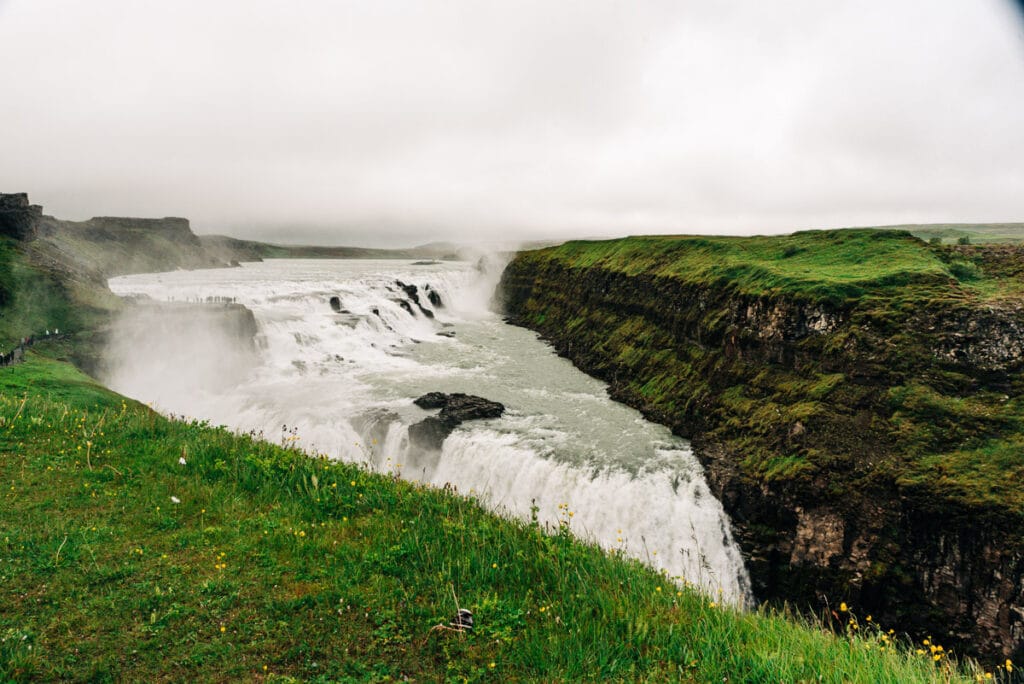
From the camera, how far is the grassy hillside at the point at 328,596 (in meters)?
4.89

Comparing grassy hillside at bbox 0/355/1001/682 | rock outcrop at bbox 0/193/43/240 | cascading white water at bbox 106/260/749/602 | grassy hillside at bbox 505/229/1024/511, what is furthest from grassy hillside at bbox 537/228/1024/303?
rock outcrop at bbox 0/193/43/240

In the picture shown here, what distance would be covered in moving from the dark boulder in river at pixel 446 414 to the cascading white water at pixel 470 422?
49 centimetres

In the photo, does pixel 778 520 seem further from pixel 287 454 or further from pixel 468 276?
pixel 468 276

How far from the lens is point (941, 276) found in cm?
2058

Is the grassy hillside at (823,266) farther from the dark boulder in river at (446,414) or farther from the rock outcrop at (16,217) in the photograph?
the rock outcrop at (16,217)

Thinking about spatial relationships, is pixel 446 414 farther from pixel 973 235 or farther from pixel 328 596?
pixel 973 235

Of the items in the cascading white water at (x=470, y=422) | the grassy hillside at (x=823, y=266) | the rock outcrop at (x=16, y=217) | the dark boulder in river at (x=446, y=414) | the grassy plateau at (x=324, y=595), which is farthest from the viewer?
the rock outcrop at (x=16, y=217)

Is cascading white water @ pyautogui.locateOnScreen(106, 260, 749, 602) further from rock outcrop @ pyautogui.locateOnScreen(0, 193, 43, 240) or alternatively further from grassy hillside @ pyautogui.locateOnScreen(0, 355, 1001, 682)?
rock outcrop @ pyautogui.locateOnScreen(0, 193, 43, 240)

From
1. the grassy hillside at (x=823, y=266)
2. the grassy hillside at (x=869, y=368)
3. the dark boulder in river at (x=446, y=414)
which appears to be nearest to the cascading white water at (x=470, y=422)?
the dark boulder in river at (x=446, y=414)

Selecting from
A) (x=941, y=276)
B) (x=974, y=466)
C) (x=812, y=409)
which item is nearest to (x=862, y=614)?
(x=974, y=466)

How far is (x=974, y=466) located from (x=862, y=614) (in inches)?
211

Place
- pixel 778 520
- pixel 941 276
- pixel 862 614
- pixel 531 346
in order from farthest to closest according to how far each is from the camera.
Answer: pixel 531 346
pixel 941 276
pixel 778 520
pixel 862 614

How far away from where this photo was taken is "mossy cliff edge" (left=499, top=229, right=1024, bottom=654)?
43.7ft

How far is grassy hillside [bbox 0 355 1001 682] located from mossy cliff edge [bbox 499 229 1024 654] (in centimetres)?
908
